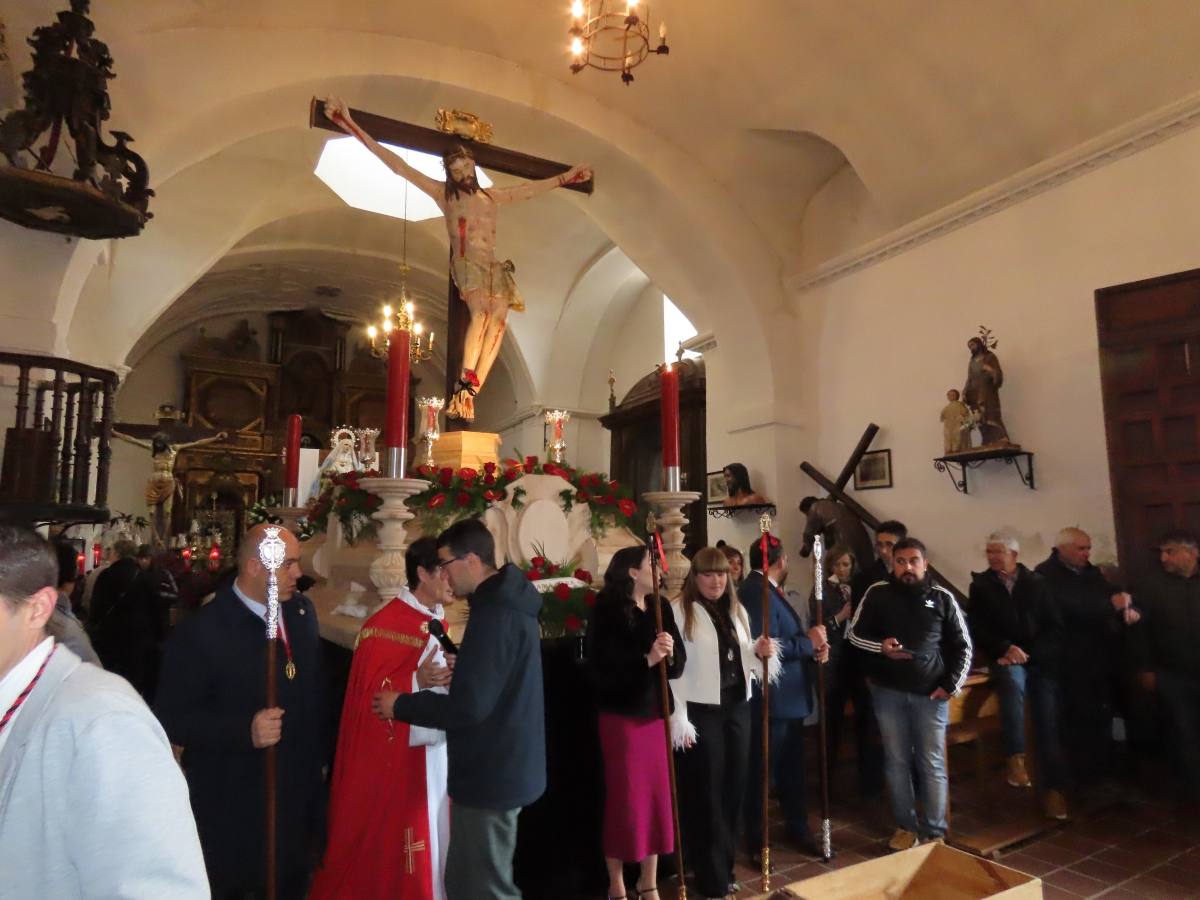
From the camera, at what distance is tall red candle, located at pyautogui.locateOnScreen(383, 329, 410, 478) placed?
9.70 ft

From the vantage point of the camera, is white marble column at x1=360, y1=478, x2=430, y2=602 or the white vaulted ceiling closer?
white marble column at x1=360, y1=478, x2=430, y2=602

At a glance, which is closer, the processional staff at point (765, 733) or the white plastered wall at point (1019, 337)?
the processional staff at point (765, 733)

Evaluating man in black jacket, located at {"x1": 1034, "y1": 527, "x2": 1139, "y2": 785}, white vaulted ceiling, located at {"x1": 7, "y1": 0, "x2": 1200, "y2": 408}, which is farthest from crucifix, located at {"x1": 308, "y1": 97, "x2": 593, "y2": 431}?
man in black jacket, located at {"x1": 1034, "y1": 527, "x2": 1139, "y2": 785}

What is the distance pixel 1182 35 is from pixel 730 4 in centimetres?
319

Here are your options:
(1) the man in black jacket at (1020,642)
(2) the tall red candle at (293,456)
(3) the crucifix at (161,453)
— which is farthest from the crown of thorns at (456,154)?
(3) the crucifix at (161,453)

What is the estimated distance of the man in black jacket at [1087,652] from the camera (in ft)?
13.8

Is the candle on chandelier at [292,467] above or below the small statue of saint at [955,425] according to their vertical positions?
below

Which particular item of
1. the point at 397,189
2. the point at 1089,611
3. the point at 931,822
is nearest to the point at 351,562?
the point at 931,822

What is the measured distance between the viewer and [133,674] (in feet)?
16.6

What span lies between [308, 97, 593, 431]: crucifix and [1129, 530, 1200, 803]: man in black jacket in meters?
4.15

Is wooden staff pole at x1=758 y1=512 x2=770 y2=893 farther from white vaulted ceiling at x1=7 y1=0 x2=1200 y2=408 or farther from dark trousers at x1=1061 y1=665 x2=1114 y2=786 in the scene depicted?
white vaulted ceiling at x1=7 y1=0 x2=1200 y2=408

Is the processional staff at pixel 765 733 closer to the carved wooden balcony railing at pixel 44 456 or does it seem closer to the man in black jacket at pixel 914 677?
the man in black jacket at pixel 914 677

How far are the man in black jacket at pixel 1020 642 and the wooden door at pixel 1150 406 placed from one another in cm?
123

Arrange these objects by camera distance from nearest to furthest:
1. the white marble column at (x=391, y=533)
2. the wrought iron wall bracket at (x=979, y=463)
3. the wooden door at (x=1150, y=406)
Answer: the white marble column at (x=391, y=533), the wooden door at (x=1150, y=406), the wrought iron wall bracket at (x=979, y=463)
